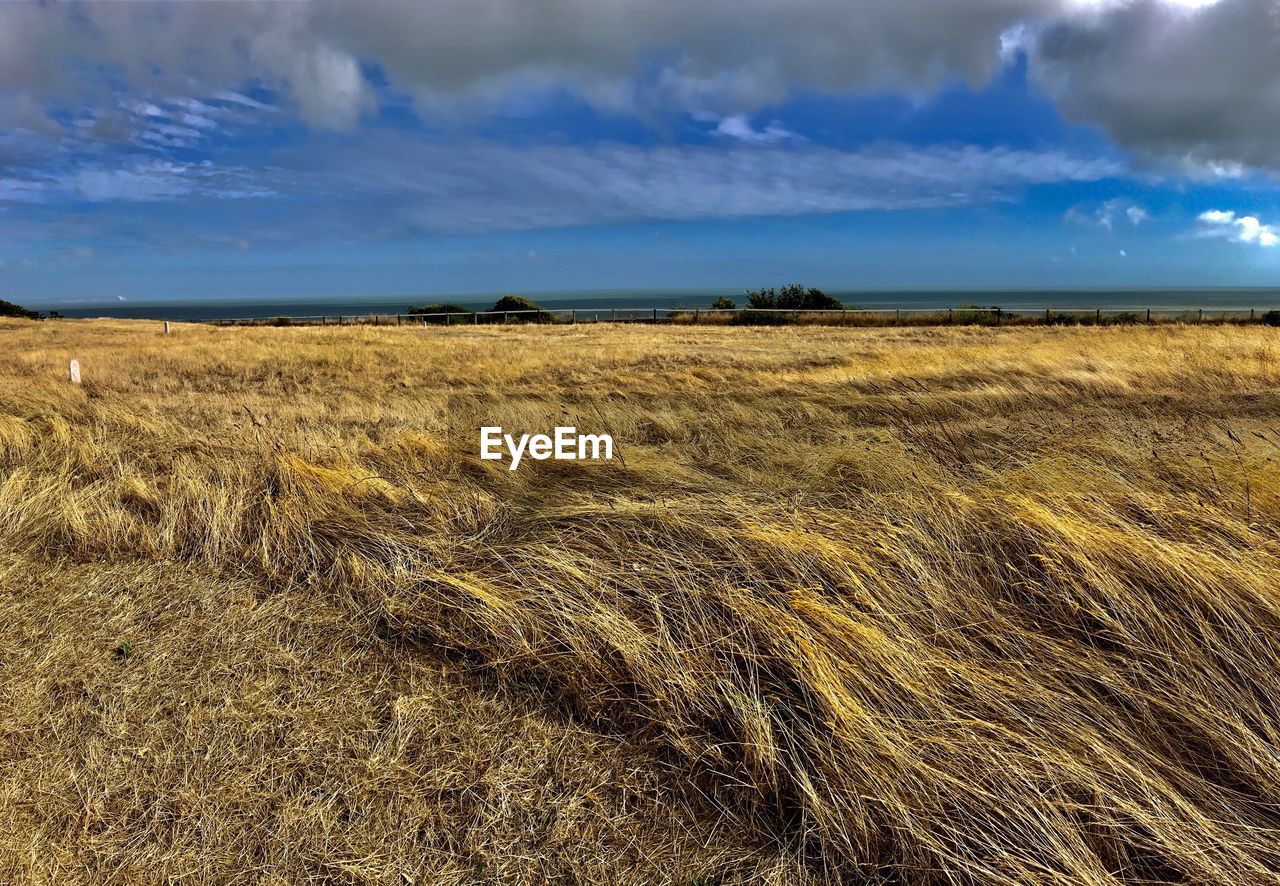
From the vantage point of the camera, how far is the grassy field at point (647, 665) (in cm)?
242

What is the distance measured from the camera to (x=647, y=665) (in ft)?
10.3

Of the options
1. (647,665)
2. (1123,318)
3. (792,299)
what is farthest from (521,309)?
(647,665)

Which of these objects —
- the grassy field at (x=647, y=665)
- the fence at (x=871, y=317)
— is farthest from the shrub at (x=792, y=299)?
the grassy field at (x=647, y=665)

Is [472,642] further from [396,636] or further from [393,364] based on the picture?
[393,364]

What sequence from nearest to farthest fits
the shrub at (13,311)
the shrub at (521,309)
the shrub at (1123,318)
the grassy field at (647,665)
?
the grassy field at (647,665), the shrub at (1123,318), the shrub at (521,309), the shrub at (13,311)

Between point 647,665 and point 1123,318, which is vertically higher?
point 1123,318

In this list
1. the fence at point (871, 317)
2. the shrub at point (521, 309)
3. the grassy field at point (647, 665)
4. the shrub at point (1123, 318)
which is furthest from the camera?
the shrub at point (521, 309)

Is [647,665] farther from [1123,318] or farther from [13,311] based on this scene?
[13,311]

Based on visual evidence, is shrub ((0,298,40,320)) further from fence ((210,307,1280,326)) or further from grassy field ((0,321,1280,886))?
grassy field ((0,321,1280,886))

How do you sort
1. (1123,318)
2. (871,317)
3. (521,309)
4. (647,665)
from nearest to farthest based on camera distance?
(647,665), (1123,318), (871,317), (521,309)

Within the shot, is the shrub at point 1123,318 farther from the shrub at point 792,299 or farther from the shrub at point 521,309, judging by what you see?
the shrub at point 521,309

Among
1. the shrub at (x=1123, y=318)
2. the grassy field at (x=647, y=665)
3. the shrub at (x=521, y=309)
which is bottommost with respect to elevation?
the grassy field at (x=647, y=665)

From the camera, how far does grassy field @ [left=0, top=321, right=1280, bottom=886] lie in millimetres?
2420

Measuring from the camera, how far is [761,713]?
283 cm
